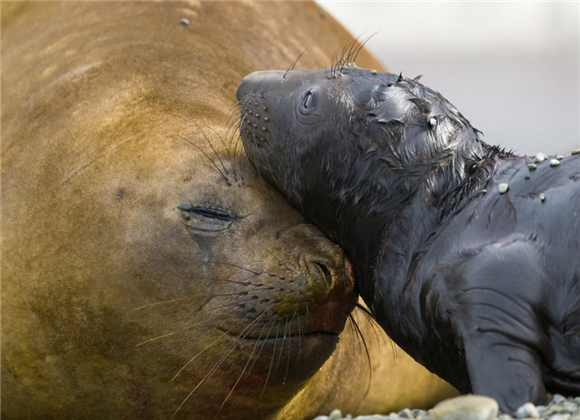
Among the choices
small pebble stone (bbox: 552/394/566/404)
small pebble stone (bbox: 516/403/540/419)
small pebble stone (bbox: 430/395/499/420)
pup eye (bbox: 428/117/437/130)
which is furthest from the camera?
pup eye (bbox: 428/117/437/130)

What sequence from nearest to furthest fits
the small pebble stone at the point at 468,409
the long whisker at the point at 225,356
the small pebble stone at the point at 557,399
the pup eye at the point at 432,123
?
the small pebble stone at the point at 468,409 → the small pebble stone at the point at 557,399 → the long whisker at the point at 225,356 → the pup eye at the point at 432,123

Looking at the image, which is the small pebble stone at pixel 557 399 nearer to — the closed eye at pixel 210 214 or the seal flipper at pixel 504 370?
the seal flipper at pixel 504 370

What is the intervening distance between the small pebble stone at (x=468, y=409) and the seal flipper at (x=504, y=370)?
0.76ft

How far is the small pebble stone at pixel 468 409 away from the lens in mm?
2170

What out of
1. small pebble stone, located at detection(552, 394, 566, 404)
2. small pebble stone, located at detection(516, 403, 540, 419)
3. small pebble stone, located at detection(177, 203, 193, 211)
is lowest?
small pebble stone, located at detection(177, 203, 193, 211)

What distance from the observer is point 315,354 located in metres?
3.30

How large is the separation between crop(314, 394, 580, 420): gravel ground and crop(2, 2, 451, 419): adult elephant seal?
643mm

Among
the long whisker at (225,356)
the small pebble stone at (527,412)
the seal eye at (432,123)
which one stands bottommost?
Answer: the long whisker at (225,356)

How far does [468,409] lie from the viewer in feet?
7.15

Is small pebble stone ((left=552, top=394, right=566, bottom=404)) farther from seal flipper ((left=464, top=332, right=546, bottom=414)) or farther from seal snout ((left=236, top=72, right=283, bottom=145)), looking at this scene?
seal snout ((left=236, top=72, right=283, bottom=145))

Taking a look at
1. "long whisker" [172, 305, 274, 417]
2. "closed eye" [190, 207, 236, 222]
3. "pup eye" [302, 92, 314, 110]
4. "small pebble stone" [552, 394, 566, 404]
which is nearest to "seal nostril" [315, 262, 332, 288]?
"long whisker" [172, 305, 274, 417]

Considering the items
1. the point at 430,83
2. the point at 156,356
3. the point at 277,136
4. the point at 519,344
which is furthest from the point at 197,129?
the point at 430,83

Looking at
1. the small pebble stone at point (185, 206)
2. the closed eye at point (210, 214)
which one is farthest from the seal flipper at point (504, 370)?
the small pebble stone at point (185, 206)

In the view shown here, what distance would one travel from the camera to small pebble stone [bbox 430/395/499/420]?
2.17m
